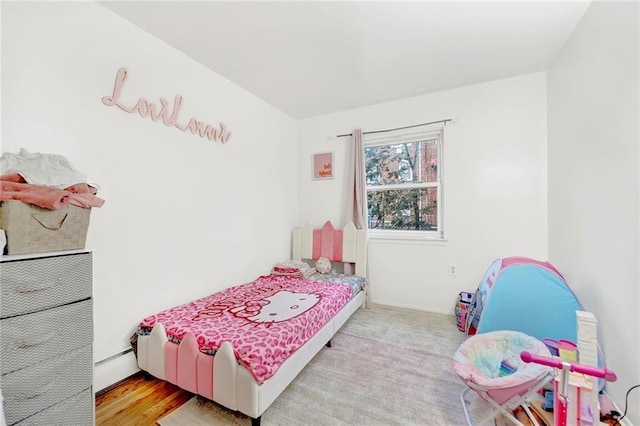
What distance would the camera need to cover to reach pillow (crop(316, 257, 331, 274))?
10.4 feet

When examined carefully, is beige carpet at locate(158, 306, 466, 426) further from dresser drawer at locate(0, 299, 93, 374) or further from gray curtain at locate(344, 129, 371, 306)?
gray curtain at locate(344, 129, 371, 306)

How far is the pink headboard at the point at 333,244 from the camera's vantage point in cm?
312

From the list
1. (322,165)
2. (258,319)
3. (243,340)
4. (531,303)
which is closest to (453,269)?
(531,303)

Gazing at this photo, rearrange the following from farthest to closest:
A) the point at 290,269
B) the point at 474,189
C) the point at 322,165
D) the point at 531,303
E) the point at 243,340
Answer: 1. the point at 322,165
2. the point at 290,269
3. the point at 474,189
4. the point at 531,303
5. the point at 243,340

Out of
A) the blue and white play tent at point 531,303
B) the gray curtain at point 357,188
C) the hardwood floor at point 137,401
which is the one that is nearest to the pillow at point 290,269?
the gray curtain at point 357,188

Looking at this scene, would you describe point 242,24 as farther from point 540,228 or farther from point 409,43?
point 540,228

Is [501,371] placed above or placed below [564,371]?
below

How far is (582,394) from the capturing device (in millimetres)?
1124

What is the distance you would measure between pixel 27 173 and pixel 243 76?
6.24ft

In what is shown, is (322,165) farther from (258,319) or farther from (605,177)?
(605,177)

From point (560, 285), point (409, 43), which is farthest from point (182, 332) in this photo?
point (409, 43)

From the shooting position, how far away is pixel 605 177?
153cm

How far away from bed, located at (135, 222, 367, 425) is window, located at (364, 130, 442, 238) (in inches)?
47.1

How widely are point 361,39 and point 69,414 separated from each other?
283 cm
